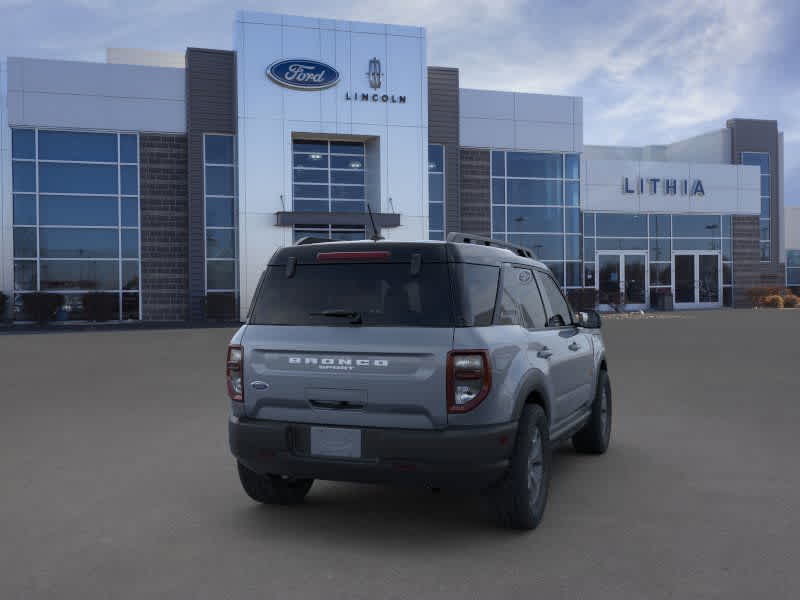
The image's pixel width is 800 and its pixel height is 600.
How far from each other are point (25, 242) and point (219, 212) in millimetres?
6882

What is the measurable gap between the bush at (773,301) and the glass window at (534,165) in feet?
44.4

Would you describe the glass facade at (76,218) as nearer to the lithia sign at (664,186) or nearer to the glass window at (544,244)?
the glass window at (544,244)

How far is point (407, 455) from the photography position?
4.53 metres

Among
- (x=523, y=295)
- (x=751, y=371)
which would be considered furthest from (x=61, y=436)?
(x=751, y=371)

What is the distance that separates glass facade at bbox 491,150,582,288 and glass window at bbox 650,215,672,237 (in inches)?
214

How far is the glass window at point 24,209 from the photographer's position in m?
28.6

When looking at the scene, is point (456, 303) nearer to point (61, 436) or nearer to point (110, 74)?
point (61, 436)

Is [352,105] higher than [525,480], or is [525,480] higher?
[352,105]

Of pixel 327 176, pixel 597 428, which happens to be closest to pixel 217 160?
pixel 327 176

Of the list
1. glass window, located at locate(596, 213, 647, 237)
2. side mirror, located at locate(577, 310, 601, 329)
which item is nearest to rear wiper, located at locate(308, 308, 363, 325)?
side mirror, located at locate(577, 310, 601, 329)

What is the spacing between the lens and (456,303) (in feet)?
15.4

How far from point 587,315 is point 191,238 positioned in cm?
2490

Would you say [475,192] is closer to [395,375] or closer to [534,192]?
[534,192]

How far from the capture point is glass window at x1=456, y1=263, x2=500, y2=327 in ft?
15.4
